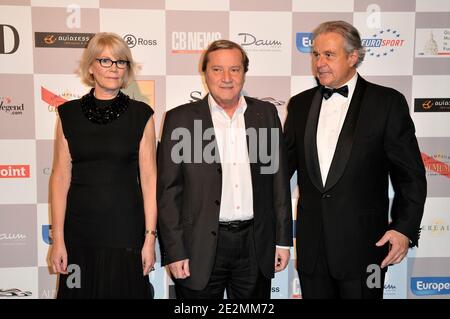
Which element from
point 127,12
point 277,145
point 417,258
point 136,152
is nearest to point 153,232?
point 136,152

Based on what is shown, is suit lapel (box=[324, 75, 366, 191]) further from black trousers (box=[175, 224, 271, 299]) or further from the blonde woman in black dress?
the blonde woman in black dress

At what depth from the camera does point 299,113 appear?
2.72 metres

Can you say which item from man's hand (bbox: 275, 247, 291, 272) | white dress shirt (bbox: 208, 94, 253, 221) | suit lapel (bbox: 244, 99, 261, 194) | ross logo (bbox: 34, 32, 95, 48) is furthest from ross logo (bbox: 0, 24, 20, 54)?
man's hand (bbox: 275, 247, 291, 272)

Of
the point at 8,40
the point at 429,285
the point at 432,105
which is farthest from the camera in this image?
the point at 429,285

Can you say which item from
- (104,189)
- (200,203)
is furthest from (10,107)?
(200,203)

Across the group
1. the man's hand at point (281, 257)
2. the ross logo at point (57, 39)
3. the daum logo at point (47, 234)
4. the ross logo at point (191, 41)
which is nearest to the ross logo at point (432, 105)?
the ross logo at point (191, 41)

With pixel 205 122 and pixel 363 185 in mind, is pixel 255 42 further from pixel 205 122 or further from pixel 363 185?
pixel 363 185

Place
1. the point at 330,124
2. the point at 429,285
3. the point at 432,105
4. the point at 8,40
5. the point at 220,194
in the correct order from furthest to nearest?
the point at 429,285
the point at 432,105
the point at 8,40
the point at 330,124
the point at 220,194

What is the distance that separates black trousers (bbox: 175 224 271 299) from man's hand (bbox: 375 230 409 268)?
0.70m

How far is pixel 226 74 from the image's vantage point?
97.3 inches

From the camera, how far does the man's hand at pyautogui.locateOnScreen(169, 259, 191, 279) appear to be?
8.11 feet

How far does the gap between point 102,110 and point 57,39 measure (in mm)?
1108

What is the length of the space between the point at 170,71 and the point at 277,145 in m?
1.22
